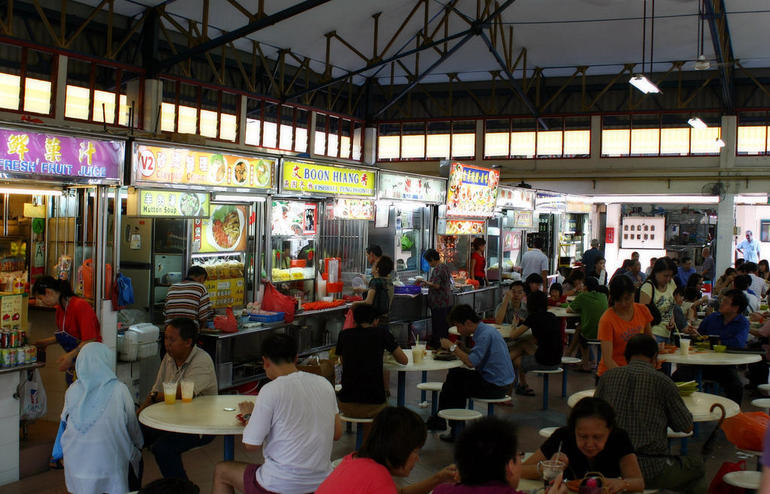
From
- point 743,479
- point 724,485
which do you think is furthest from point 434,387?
point 743,479

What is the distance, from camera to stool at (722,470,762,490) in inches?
152

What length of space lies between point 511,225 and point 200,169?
880 centimetres

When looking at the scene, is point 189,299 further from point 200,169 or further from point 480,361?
point 480,361

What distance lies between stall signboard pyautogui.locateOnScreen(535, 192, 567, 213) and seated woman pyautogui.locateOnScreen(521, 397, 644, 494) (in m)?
12.4

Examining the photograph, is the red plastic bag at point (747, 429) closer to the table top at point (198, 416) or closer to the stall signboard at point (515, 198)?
the table top at point (198, 416)

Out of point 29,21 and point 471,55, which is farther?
point 471,55

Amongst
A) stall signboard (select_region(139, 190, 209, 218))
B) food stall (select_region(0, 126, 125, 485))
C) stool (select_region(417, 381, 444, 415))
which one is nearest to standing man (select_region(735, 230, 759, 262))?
stool (select_region(417, 381, 444, 415))

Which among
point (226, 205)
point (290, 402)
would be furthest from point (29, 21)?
point (290, 402)

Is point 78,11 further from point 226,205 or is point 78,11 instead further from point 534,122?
point 534,122

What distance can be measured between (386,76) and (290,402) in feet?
52.3

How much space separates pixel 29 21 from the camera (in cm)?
1175

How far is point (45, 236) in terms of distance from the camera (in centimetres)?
746

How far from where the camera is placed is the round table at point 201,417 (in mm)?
4199

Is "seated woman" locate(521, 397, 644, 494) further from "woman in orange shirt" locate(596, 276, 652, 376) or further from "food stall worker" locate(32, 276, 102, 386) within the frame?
"food stall worker" locate(32, 276, 102, 386)
